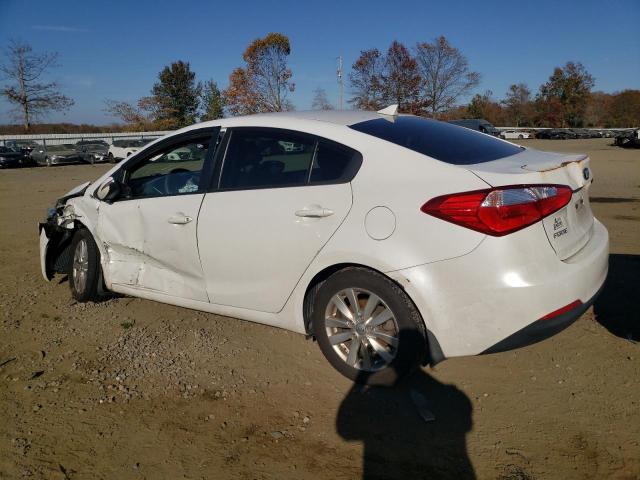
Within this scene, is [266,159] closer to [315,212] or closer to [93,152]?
[315,212]

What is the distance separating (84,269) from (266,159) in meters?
2.24

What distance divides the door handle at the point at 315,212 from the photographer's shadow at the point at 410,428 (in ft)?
3.57

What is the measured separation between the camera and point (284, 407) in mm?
2988

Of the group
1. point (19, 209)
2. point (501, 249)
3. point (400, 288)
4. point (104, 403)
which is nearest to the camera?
point (501, 249)

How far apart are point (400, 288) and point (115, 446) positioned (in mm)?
1733

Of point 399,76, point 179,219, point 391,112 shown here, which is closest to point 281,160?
point 179,219

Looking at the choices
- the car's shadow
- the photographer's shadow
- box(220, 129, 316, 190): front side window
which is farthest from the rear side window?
the car's shadow

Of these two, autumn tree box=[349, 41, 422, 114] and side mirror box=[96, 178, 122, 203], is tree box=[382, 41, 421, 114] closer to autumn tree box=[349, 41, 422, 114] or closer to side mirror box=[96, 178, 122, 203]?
autumn tree box=[349, 41, 422, 114]

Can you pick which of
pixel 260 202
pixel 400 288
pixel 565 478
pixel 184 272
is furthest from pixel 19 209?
pixel 565 478

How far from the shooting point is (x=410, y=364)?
114 inches

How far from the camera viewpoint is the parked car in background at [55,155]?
3238 centimetres

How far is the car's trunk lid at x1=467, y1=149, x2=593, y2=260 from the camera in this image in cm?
269

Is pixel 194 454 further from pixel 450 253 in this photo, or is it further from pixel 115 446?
pixel 450 253

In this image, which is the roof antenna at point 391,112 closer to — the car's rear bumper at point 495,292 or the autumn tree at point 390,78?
the car's rear bumper at point 495,292
